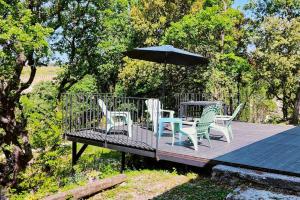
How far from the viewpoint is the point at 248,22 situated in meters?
13.7

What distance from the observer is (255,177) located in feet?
15.4

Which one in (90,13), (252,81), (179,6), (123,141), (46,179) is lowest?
(46,179)

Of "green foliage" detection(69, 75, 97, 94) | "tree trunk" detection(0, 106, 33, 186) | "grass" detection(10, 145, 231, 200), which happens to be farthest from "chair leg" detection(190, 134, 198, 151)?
"green foliage" detection(69, 75, 97, 94)

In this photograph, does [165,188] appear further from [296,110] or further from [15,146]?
[296,110]

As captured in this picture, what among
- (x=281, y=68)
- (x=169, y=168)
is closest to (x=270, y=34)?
(x=281, y=68)

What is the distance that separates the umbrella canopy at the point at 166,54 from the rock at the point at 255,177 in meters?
3.05

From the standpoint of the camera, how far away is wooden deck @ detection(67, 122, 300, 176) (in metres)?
5.59

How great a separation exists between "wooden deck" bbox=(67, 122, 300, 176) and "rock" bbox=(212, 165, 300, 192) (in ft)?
1.22

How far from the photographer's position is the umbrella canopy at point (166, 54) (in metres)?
7.28

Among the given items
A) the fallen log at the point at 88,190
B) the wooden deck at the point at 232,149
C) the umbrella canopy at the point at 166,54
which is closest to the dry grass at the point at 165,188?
the fallen log at the point at 88,190

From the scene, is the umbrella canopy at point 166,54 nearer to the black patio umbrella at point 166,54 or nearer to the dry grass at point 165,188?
the black patio umbrella at point 166,54

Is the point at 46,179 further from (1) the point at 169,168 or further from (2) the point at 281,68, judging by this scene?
(2) the point at 281,68

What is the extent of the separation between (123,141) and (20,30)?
4.23m

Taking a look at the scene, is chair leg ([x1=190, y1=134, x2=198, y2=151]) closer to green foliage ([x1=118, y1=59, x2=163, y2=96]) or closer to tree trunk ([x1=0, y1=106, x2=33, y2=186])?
tree trunk ([x1=0, y1=106, x2=33, y2=186])
